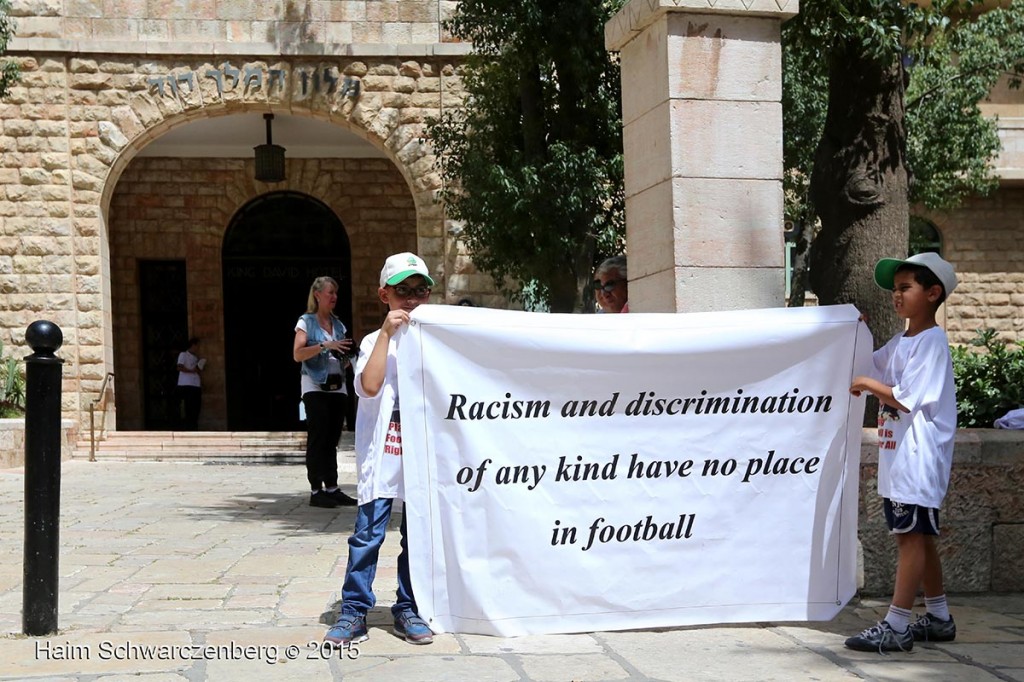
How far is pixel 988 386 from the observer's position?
717 cm

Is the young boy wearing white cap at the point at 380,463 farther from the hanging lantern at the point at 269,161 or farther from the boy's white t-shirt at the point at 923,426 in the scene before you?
the hanging lantern at the point at 269,161

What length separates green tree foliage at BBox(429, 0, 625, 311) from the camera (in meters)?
11.7

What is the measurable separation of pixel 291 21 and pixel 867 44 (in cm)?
1026

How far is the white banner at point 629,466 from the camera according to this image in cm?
473

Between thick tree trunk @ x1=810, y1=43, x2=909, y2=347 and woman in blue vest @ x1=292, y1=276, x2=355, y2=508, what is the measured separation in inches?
140

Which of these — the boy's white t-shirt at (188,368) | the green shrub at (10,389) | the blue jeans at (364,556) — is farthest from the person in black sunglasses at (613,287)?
the boy's white t-shirt at (188,368)

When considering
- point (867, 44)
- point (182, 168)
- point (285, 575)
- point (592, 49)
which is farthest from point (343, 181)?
point (285, 575)

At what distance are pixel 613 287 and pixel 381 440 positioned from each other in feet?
7.78

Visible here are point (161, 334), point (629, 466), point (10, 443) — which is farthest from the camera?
point (161, 334)

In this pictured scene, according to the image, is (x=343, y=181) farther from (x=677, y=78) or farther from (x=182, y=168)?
(x=677, y=78)

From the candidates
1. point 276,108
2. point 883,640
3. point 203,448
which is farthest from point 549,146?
point 883,640

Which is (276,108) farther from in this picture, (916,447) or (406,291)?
(916,447)

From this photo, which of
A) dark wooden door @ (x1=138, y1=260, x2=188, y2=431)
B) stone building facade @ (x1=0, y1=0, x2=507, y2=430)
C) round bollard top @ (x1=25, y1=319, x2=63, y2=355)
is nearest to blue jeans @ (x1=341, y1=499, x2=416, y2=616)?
round bollard top @ (x1=25, y1=319, x2=63, y2=355)

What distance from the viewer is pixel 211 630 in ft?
16.4
